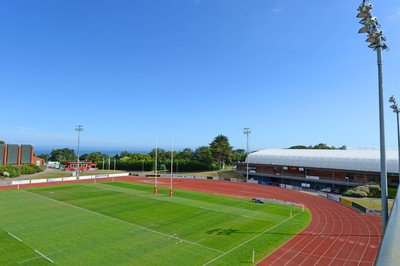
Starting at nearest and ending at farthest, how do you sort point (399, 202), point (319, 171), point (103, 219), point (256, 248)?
1. point (399, 202)
2. point (256, 248)
3. point (103, 219)
4. point (319, 171)

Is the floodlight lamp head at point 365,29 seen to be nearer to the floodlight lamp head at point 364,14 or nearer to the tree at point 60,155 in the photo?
the floodlight lamp head at point 364,14

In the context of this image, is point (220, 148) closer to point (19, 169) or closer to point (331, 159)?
point (331, 159)

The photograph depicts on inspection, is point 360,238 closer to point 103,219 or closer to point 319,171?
point 103,219

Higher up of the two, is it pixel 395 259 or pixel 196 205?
pixel 395 259

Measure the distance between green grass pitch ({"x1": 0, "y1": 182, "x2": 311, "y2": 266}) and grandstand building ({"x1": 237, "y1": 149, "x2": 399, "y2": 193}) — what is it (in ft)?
99.6

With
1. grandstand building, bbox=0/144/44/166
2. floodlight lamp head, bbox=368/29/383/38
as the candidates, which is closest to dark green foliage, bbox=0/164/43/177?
grandstand building, bbox=0/144/44/166

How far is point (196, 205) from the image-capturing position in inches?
1623

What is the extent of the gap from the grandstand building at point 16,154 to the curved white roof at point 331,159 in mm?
69747

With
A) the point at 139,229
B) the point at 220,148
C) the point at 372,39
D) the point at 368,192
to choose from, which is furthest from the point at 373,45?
the point at 220,148

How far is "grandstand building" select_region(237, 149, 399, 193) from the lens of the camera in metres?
61.5

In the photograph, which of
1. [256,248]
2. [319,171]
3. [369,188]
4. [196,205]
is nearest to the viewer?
[256,248]

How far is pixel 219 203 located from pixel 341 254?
867 inches

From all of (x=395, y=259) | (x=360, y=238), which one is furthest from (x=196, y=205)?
(x=395, y=259)

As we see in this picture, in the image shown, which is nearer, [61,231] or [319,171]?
[61,231]
